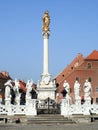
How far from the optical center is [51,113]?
31.2 metres

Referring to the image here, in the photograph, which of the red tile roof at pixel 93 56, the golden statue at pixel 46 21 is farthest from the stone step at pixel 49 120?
the red tile roof at pixel 93 56

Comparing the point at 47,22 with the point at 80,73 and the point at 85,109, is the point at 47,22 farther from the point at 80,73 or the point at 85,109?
the point at 80,73

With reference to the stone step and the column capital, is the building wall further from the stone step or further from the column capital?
the stone step

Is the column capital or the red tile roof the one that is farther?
→ the red tile roof

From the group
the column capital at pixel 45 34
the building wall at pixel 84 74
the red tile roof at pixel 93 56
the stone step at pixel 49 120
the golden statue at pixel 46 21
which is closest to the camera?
the stone step at pixel 49 120

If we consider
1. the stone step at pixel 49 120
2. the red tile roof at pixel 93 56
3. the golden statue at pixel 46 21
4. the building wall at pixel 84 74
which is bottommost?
the stone step at pixel 49 120

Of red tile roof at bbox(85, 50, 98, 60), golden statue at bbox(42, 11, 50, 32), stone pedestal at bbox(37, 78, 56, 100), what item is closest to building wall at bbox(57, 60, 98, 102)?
red tile roof at bbox(85, 50, 98, 60)

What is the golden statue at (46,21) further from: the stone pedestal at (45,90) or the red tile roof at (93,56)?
the red tile roof at (93,56)

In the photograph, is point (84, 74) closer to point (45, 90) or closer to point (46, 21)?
point (46, 21)

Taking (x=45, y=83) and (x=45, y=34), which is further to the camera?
(x=45, y=34)

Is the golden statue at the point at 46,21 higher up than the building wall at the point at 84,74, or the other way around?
the golden statue at the point at 46,21

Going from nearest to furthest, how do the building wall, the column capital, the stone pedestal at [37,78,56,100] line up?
the stone pedestal at [37,78,56,100] < the column capital < the building wall

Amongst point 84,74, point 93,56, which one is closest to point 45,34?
point 84,74

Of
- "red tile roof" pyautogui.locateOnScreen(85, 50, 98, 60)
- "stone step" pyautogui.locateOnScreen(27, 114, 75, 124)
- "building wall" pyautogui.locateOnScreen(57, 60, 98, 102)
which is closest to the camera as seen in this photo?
"stone step" pyautogui.locateOnScreen(27, 114, 75, 124)
